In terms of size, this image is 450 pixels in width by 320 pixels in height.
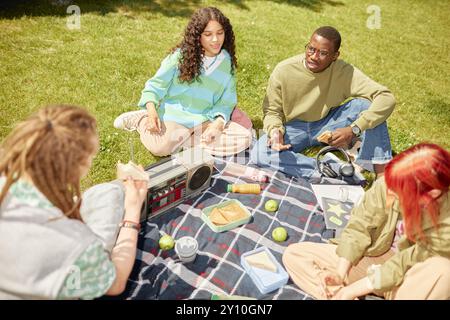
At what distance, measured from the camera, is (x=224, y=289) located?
2932mm

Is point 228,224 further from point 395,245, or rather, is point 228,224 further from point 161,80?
point 161,80

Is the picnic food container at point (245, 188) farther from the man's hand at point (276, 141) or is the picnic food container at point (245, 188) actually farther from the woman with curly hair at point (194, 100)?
the woman with curly hair at point (194, 100)

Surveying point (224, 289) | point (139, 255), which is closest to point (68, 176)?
point (139, 255)

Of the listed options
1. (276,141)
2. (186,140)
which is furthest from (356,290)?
(186,140)

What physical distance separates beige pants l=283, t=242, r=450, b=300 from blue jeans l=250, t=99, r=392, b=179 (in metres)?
1.17

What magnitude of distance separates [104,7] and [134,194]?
6.48 m

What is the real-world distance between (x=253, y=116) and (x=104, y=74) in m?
2.41

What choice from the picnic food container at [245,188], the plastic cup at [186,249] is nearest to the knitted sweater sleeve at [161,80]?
the picnic food container at [245,188]

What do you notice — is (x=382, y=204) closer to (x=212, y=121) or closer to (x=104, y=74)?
(x=212, y=121)

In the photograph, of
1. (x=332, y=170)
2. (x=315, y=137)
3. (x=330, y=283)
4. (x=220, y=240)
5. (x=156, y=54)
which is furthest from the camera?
(x=156, y=54)

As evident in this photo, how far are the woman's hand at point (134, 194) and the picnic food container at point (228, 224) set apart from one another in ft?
2.58

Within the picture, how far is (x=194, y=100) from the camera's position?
4.39 m

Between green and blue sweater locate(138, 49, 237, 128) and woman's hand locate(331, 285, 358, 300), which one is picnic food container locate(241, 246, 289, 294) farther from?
green and blue sweater locate(138, 49, 237, 128)

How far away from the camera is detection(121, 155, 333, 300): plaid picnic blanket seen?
2908 millimetres
